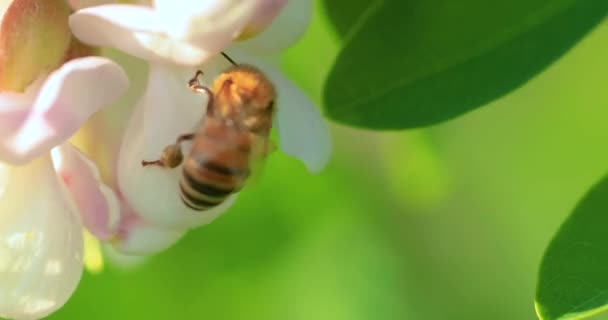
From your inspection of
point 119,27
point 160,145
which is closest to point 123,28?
point 119,27

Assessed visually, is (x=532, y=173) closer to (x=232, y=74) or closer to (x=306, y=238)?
(x=306, y=238)

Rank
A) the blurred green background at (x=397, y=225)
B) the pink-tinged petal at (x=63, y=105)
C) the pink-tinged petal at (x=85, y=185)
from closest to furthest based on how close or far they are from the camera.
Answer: the pink-tinged petal at (x=63, y=105), the pink-tinged petal at (x=85, y=185), the blurred green background at (x=397, y=225)

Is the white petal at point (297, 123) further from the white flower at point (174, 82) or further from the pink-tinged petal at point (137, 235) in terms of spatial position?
the pink-tinged petal at point (137, 235)

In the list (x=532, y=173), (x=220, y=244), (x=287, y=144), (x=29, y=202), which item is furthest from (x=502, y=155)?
(x=29, y=202)

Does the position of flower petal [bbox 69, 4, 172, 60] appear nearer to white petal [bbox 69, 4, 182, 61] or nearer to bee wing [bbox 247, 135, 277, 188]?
white petal [bbox 69, 4, 182, 61]

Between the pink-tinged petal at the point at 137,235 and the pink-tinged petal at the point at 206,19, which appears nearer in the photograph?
the pink-tinged petal at the point at 206,19

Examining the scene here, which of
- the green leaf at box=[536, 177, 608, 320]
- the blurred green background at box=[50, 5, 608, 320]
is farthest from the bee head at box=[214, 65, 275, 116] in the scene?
the blurred green background at box=[50, 5, 608, 320]

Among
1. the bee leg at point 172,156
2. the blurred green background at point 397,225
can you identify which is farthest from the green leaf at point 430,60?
the blurred green background at point 397,225
